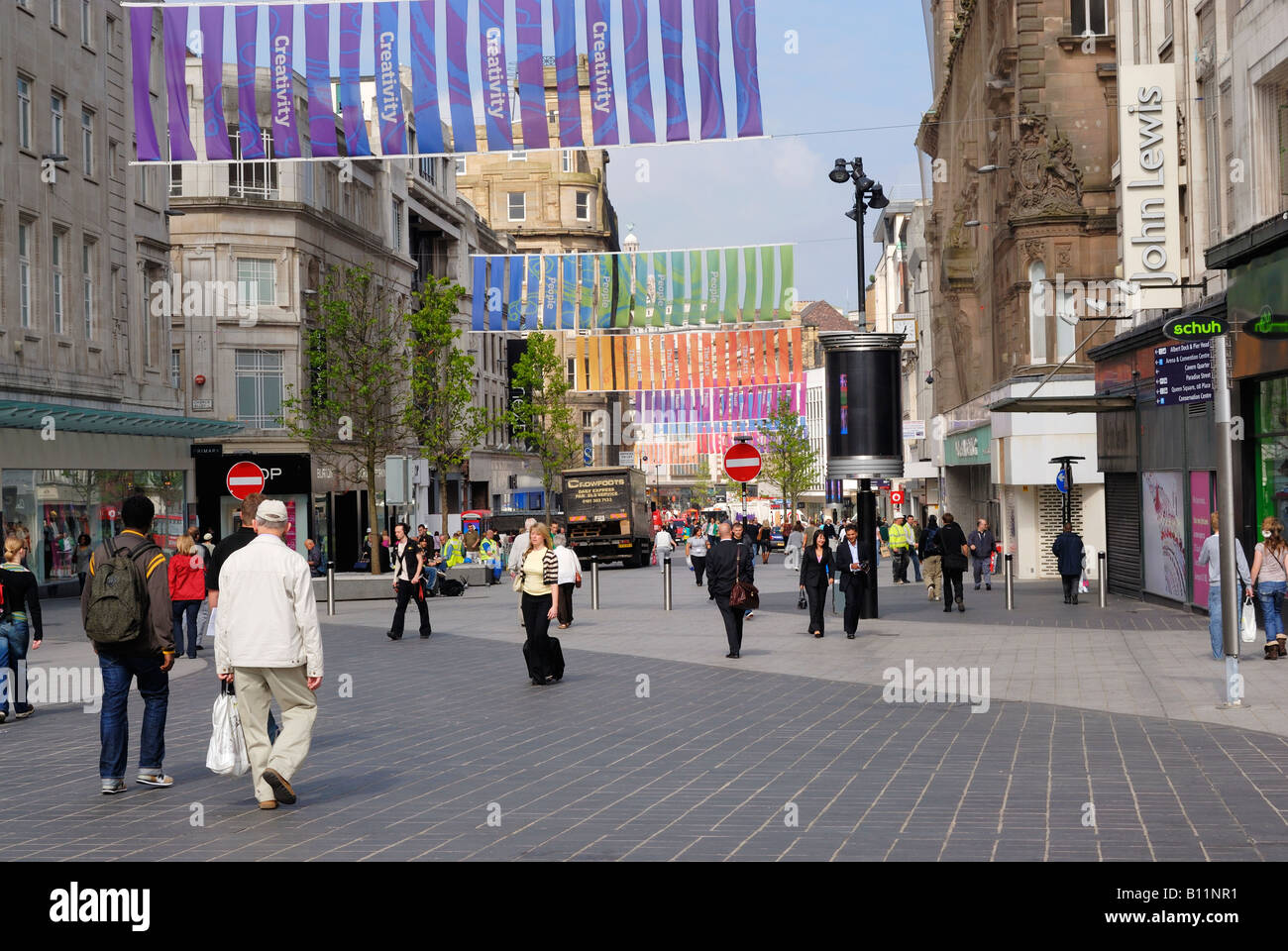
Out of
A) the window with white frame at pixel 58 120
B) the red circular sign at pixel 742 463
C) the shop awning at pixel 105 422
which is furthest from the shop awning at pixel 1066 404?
the window with white frame at pixel 58 120

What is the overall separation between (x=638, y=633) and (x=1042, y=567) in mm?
20040

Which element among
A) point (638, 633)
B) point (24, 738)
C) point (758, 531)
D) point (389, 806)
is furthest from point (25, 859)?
point (758, 531)

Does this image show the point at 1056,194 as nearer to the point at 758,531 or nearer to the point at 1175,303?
Answer: the point at 1175,303

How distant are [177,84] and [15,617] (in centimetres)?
1235

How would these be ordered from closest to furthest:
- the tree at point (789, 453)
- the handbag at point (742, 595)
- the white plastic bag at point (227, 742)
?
the white plastic bag at point (227, 742) → the handbag at point (742, 595) → the tree at point (789, 453)

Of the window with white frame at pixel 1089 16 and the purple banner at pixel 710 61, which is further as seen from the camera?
the window with white frame at pixel 1089 16

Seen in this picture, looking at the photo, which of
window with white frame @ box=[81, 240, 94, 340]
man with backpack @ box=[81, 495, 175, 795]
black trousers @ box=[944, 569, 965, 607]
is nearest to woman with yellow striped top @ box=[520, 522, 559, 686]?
man with backpack @ box=[81, 495, 175, 795]

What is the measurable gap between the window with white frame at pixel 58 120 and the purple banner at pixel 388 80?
17.5 meters

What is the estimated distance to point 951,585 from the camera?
96.6 feet

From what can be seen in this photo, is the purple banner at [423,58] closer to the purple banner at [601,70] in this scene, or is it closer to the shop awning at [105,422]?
the purple banner at [601,70]

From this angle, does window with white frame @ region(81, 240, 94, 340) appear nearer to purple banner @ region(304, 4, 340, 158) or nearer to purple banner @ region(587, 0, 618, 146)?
purple banner @ region(304, 4, 340, 158)

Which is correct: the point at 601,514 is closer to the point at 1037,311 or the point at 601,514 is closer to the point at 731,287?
the point at 731,287

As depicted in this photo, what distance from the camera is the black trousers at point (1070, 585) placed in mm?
30500

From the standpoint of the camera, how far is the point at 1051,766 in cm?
1069
